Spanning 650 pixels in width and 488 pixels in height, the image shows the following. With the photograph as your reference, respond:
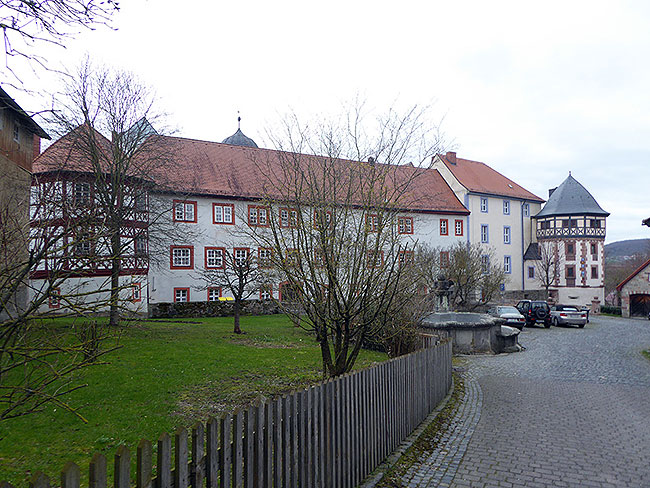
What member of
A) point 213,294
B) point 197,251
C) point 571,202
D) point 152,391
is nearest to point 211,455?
point 152,391

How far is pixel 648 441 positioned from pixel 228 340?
12.5m

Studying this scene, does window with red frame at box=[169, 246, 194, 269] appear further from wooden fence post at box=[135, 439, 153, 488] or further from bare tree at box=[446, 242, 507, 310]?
wooden fence post at box=[135, 439, 153, 488]

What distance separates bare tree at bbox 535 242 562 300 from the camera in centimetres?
4447

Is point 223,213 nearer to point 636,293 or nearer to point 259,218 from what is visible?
point 259,218

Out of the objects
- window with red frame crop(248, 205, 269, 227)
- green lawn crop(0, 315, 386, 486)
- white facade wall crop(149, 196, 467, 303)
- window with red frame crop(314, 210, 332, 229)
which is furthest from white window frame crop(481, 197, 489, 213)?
window with red frame crop(314, 210, 332, 229)

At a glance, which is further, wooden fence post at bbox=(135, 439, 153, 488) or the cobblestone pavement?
the cobblestone pavement

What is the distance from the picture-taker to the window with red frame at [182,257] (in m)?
29.0

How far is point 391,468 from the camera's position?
5.94 m

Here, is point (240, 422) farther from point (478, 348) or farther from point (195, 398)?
point (478, 348)

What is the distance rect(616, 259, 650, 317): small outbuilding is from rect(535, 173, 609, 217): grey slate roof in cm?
983

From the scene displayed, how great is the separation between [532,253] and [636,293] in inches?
460

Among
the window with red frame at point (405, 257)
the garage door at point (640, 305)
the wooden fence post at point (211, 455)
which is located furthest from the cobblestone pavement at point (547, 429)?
the garage door at point (640, 305)

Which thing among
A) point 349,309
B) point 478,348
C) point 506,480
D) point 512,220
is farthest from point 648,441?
point 512,220

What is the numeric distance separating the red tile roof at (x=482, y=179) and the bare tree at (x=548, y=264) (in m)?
5.43
